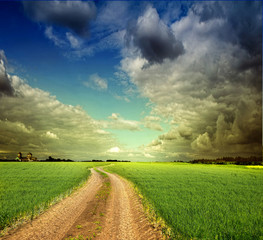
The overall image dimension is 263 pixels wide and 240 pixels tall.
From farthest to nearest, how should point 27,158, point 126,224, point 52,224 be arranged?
point 27,158, point 126,224, point 52,224

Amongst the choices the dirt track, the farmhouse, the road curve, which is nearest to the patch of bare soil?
the dirt track

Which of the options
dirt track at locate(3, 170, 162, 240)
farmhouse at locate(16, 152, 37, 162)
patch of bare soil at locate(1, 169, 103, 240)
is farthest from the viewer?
farmhouse at locate(16, 152, 37, 162)

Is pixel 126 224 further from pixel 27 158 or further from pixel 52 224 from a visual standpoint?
pixel 27 158

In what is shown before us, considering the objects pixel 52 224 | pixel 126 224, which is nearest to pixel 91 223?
pixel 126 224

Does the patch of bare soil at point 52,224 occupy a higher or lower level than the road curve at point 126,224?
higher

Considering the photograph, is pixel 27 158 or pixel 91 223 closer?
pixel 91 223

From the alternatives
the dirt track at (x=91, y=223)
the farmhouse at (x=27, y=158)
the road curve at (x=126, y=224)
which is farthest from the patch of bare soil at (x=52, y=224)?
the farmhouse at (x=27, y=158)

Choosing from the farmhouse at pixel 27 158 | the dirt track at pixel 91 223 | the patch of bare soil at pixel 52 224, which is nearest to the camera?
the patch of bare soil at pixel 52 224

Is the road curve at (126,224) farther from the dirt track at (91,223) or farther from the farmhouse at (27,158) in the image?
the farmhouse at (27,158)

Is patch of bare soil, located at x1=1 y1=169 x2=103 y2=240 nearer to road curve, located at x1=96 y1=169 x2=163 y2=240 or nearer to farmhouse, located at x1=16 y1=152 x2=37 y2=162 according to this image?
road curve, located at x1=96 y1=169 x2=163 y2=240

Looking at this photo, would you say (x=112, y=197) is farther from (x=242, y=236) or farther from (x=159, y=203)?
(x=242, y=236)

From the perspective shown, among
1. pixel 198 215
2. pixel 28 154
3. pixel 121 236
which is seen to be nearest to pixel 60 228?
pixel 121 236

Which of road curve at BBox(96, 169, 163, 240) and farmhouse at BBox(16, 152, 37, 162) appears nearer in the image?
road curve at BBox(96, 169, 163, 240)

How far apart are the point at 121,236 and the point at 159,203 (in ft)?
18.4
